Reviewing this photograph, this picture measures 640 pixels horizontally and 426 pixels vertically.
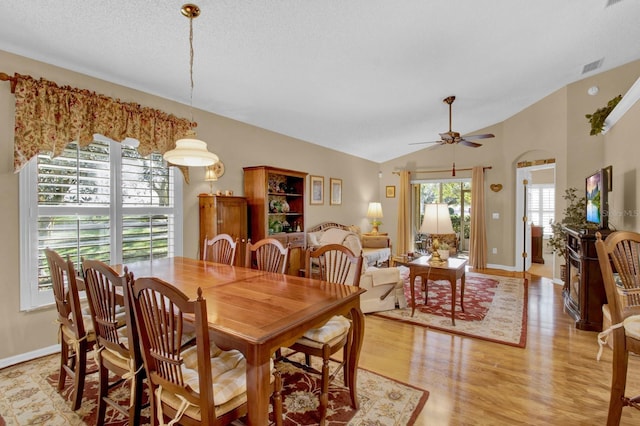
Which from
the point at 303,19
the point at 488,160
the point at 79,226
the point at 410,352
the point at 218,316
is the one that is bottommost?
the point at 410,352

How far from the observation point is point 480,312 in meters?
3.87

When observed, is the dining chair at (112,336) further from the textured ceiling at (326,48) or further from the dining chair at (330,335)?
the textured ceiling at (326,48)

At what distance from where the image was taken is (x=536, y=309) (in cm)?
401

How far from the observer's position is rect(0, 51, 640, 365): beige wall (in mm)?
2633

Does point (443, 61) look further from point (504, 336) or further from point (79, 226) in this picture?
point (79, 226)

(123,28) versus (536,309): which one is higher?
(123,28)

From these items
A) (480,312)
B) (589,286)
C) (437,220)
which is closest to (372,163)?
(437,220)

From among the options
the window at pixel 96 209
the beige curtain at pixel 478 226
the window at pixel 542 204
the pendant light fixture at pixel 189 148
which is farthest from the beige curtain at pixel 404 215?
the pendant light fixture at pixel 189 148

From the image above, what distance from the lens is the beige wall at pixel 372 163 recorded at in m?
2.63

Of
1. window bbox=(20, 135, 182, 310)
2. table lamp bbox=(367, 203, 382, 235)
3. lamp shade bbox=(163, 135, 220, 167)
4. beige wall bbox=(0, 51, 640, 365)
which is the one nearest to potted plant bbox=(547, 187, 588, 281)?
beige wall bbox=(0, 51, 640, 365)

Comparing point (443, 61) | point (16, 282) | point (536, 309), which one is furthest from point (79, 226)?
point (536, 309)

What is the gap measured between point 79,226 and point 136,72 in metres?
1.62

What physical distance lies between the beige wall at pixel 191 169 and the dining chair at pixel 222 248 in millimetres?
906

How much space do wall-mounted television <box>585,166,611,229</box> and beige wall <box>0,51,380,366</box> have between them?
163 inches
